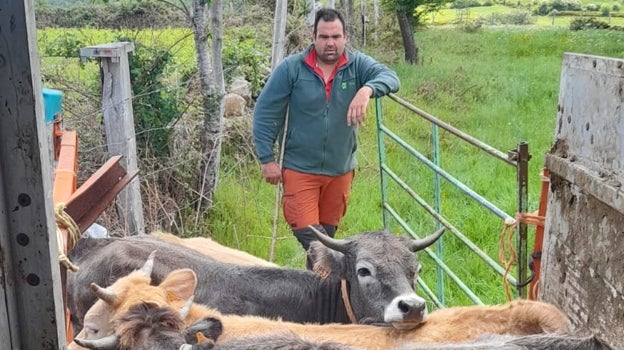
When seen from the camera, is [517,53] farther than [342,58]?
Yes

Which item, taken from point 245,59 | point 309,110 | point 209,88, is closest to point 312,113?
point 309,110

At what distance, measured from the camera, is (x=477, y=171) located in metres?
10.4

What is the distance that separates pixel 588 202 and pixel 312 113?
3.41 meters

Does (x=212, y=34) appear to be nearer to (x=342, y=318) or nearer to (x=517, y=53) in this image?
(x=342, y=318)

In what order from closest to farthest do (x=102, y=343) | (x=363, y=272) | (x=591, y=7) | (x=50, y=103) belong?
(x=102, y=343) → (x=363, y=272) → (x=50, y=103) → (x=591, y=7)

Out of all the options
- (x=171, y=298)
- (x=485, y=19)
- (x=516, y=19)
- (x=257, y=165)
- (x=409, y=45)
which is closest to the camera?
(x=171, y=298)

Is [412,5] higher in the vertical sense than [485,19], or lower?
higher

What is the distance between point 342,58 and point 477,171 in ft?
15.3

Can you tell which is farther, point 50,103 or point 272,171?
point 272,171

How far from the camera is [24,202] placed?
6.01 feet

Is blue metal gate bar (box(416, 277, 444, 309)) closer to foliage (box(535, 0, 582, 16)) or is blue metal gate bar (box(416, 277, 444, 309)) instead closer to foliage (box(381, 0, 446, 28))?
foliage (box(381, 0, 446, 28))

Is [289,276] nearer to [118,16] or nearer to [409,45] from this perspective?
[118,16]

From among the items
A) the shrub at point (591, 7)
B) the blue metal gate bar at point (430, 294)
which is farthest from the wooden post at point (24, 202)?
the shrub at point (591, 7)

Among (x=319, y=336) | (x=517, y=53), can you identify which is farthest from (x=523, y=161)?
(x=517, y=53)
